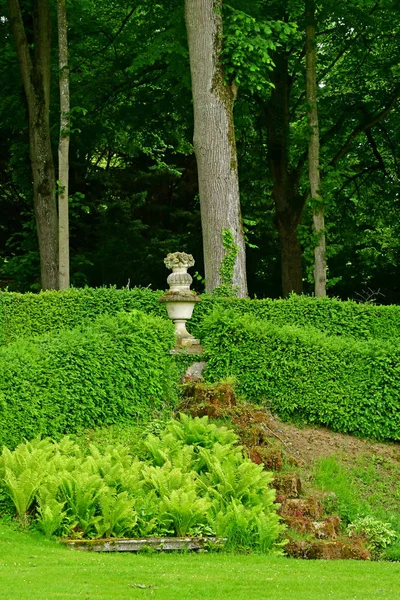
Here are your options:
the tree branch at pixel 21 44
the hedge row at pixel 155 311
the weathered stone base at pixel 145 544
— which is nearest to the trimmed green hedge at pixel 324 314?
the hedge row at pixel 155 311

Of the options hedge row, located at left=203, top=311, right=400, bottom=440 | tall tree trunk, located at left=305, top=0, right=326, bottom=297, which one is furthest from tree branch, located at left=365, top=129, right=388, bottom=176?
hedge row, located at left=203, top=311, right=400, bottom=440

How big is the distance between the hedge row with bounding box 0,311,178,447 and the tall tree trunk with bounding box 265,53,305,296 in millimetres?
9075

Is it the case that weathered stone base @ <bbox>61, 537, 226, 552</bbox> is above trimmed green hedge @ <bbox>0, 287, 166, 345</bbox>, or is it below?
below

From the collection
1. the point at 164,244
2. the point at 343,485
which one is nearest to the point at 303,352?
the point at 343,485

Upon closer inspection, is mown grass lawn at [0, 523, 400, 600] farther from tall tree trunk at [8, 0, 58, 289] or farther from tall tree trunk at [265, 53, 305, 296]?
tall tree trunk at [265, 53, 305, 296]

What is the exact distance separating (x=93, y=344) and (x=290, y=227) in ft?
36.4

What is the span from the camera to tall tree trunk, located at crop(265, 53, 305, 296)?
24688 millimetres

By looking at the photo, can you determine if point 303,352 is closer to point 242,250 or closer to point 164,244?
point 242,250

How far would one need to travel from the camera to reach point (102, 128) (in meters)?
26.4

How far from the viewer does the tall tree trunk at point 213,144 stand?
1841cm

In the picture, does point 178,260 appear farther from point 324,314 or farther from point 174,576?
point 174,576

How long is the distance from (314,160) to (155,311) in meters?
6.94

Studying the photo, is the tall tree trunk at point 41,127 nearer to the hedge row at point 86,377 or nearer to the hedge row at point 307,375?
the hedge row at point 86,377

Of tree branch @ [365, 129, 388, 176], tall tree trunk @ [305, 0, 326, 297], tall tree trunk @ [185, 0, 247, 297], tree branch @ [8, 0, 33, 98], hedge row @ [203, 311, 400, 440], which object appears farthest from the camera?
tree branch @ [365, 129, 388, 176]
